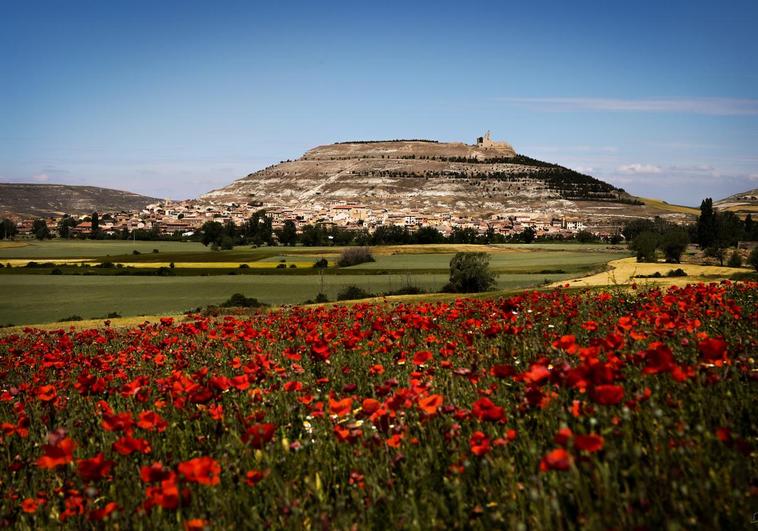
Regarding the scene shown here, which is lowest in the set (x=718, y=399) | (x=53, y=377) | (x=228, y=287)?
(x=228, y=287)

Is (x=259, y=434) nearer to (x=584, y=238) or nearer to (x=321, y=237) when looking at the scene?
(x=321, y=237)

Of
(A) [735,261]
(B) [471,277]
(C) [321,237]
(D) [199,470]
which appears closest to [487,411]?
(D) [199,470]

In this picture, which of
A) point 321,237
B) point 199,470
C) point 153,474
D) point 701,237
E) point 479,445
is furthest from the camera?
point 321,237

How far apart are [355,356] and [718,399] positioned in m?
4.54

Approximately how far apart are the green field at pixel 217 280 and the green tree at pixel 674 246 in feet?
31.2

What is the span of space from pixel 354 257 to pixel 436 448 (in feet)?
281

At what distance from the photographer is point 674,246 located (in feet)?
273

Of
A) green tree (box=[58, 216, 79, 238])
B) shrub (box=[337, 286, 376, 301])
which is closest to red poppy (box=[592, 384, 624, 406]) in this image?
shrub (box=[337, 286, 376, 301])

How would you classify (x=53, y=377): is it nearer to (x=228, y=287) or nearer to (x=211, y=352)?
(x=211, y=352)

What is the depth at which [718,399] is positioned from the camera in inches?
167

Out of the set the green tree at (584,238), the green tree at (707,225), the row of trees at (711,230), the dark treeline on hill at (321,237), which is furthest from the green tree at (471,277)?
the green tree at (584,238)

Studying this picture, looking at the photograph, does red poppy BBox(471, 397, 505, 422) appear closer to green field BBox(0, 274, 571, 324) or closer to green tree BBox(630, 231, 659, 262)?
green field BBox(0, 274, 571, 324)

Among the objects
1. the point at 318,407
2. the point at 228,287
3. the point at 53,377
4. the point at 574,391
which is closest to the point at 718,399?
the point at 574,391

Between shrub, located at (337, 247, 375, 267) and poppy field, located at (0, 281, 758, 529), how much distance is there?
81.2m
